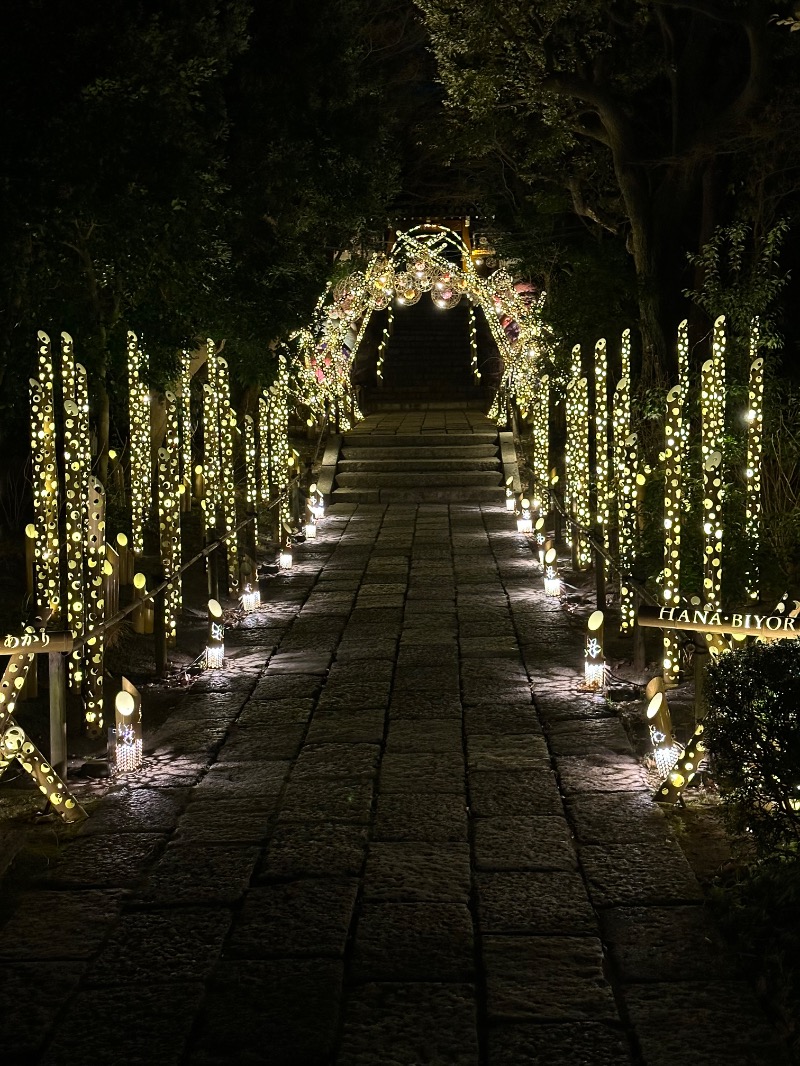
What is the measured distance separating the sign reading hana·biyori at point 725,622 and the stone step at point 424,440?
13662 millimetres

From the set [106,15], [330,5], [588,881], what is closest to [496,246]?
[330,5]

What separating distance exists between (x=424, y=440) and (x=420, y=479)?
1.80 meters

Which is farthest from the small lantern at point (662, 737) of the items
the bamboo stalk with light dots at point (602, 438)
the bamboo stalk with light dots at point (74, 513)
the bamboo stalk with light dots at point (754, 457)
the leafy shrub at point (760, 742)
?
the bamboo stalk with light dots at point (602, 438)

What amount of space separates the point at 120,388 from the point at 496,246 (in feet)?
38.9

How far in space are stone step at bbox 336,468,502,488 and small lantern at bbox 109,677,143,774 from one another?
11768mm

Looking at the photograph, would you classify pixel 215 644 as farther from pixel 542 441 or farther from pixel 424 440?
pixel 424 440

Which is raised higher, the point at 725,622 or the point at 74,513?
the point at 74,513

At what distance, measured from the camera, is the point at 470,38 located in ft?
44.7

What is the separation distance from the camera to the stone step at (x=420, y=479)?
17.5 meters

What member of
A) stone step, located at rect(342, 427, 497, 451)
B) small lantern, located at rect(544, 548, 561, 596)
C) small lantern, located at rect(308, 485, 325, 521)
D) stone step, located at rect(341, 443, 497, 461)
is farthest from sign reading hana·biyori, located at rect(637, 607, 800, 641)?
stone step, located at rect(342, 427, 497, 451)

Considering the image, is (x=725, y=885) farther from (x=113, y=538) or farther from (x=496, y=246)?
(x=496, y=246)

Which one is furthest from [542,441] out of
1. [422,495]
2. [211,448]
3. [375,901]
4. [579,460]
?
[375,901]

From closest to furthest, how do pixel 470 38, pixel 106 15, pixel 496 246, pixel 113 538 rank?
1. pixel 106 15
2. pixel 113 538
3. pixel 470 38
4. pixel 496 246

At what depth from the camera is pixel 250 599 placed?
9.80m
